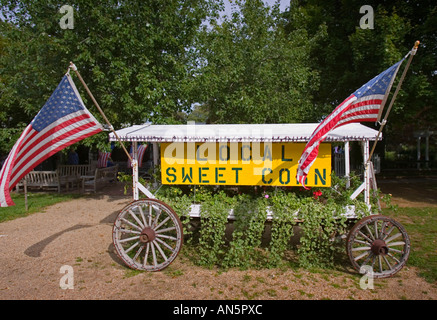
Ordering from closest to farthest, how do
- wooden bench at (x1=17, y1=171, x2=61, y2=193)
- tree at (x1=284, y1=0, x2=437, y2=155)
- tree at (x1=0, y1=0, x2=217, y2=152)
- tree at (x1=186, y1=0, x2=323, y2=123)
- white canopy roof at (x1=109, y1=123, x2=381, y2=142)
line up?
white canopy roof at (x1=109, y1=123, x2=381, y2=142) → tree at (x1=0, y1=0, x2=217, y2=152) → tree at (x1=186, y1=0, x2=323, y2=123) → tree at (x1=284, y1=0, x2=437, y2=155) → wooden bench at (x1=17, y1=171, x2=61, y2=193)

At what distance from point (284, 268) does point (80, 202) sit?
840cm

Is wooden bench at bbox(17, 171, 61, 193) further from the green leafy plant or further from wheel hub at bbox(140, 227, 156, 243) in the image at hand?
wheel hub at bbox(140, 227, 156, 243)

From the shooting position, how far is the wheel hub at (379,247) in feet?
14.6

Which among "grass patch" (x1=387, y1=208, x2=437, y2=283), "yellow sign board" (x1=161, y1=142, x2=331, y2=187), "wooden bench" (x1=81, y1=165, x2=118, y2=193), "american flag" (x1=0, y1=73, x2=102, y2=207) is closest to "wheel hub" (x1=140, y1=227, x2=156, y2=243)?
"yellow sign board" (x1=161, y1=142, x2=331, y2=187)

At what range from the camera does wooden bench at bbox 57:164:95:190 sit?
13149 mm

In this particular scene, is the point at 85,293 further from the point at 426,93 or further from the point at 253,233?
the point at 426,93

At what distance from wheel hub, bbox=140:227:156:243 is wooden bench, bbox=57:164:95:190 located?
9880 millimetres

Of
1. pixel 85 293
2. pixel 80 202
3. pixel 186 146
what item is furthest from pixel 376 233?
pixel 80 202

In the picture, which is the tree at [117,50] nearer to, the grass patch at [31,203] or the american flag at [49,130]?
the grass patch at [31,203]

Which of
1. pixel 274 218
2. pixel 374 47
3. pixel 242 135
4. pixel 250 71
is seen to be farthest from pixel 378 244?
pixel 374 47

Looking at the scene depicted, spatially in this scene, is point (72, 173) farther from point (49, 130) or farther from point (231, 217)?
point (231, 217)

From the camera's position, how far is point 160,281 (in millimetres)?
4566

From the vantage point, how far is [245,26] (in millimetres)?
10656

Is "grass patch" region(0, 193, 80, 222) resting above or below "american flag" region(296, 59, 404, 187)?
below
